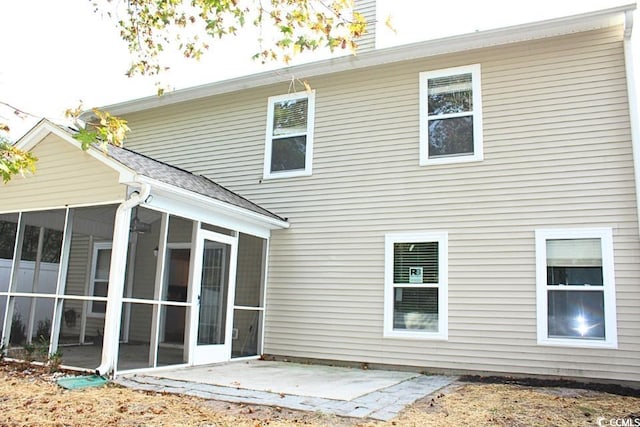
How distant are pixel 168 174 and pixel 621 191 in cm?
631

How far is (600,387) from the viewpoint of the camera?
255 inches

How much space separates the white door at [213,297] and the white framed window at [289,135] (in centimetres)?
183

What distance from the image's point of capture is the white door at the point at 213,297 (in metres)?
7.39

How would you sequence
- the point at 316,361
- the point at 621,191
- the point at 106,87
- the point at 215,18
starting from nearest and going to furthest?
the point at 215,18 → the point at 621,191 → the point at 316,361 → the point at 106,87

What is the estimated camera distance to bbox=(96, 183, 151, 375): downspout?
6.05 m

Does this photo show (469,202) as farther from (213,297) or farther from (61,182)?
(61,182)

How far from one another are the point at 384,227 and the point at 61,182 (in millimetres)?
4787

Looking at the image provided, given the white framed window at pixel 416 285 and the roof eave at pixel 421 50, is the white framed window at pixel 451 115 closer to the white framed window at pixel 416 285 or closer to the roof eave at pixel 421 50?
the roof eave at pixel 421 50

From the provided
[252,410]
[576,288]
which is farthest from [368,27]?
[252,410]


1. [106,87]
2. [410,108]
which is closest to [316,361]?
[410,108]

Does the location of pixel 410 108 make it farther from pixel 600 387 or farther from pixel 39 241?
pixel 39 241

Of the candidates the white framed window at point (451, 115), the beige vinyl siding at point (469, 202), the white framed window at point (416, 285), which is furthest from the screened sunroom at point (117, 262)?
the white framed window at point (451, 115)

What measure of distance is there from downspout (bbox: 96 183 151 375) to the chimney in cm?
460

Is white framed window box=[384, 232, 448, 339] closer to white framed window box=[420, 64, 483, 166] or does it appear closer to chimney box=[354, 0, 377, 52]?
white framed window box=[420, 64, 483, 166]
